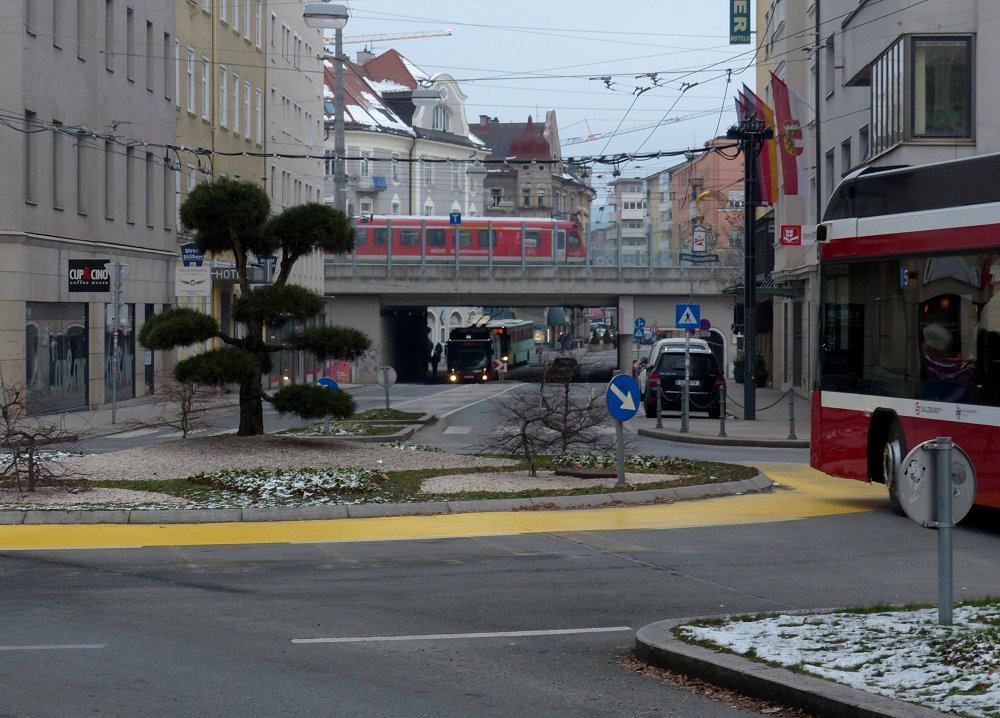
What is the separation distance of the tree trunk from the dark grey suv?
721 inches

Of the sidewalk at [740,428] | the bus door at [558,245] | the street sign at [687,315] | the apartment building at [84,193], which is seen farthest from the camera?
the bus door at [558,245]

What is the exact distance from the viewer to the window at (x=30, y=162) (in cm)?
3469

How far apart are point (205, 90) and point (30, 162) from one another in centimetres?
1837

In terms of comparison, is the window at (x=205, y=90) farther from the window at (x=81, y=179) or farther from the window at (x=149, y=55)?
the window at (x=81, y=179)

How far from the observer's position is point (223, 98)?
55125 mm

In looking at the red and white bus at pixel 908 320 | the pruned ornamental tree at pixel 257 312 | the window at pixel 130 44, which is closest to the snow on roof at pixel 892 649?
the red and white bus at pixel 908 320

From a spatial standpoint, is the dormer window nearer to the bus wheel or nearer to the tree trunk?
the tree trunk

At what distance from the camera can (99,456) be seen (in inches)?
762

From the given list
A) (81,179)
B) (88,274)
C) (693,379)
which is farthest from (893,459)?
(81,179)

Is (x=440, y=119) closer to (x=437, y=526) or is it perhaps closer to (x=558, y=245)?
(x=558, y=245)

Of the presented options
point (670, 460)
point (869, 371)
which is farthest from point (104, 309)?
point (869, 371)

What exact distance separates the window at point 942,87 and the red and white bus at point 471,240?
4007 cm

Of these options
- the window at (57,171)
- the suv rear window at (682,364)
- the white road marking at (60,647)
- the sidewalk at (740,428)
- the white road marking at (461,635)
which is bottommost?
the white road marking at (461,635)

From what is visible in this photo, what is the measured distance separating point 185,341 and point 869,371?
30.0 feet
